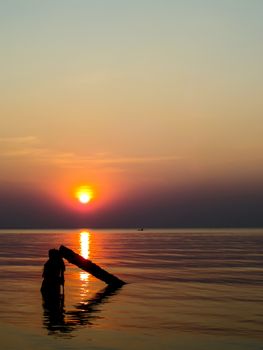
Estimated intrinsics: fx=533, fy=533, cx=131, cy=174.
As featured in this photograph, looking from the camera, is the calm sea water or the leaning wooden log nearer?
the calm sea water

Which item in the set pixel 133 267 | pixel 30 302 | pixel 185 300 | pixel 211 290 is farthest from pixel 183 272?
pixel 30 302

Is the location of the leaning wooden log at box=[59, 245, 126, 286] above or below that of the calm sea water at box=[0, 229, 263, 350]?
above

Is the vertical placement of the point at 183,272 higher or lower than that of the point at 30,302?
higher

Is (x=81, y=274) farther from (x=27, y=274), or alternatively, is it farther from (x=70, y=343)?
(x=70, y=343)

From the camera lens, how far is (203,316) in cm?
2161

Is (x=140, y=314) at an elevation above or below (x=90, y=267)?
below

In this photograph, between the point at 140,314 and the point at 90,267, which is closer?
the point at 140,314

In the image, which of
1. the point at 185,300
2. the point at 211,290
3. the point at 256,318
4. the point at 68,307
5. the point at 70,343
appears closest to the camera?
the point at 70,343

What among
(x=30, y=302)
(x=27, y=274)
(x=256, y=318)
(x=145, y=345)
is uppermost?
(x=27, y=274)

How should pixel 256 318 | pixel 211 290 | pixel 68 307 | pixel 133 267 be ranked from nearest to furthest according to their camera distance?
pixel 256 318 < pixel 68 307 < pixel 211 290 < pixel 133 267

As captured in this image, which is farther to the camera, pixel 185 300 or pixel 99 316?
pixel 185 300

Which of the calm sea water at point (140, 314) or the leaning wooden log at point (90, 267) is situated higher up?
the leaning wooden log at point (90, 267)

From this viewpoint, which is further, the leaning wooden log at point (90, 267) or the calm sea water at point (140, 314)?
the leaning wooden log at point (90, 267)

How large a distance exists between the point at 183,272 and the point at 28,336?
81.7 ft
